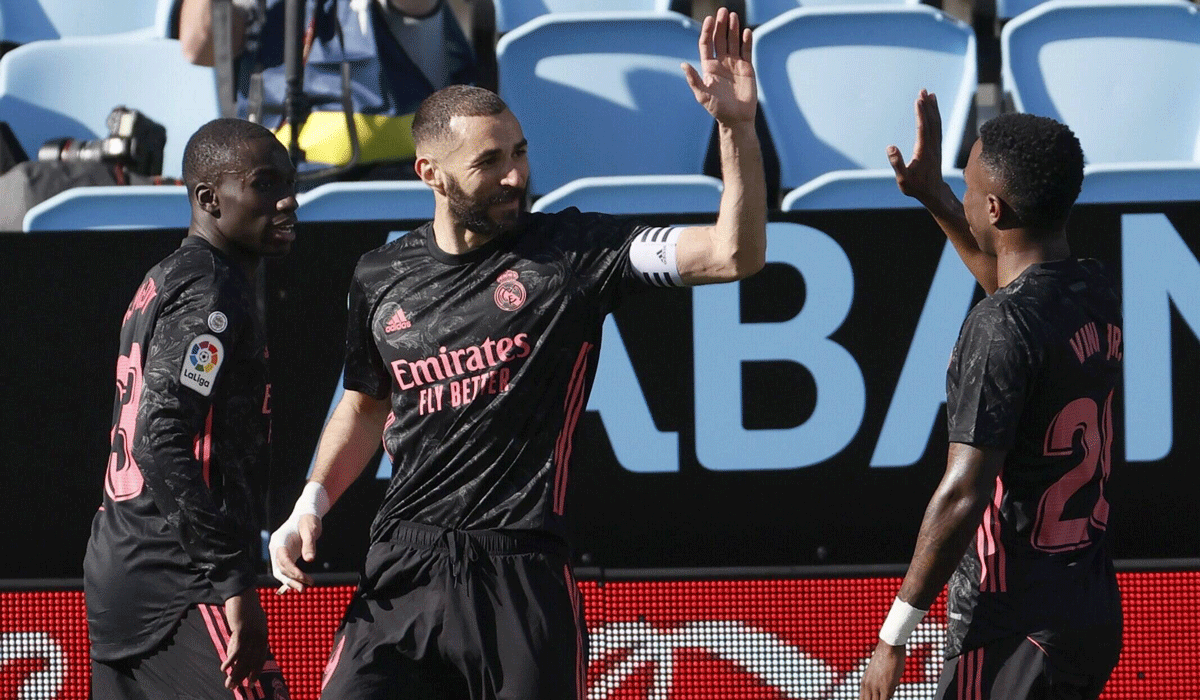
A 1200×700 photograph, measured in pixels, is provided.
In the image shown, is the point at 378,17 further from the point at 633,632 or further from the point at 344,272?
the point at 633,632

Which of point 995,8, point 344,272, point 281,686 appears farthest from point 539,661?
point 995,8

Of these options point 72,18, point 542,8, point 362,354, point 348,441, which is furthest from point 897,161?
point 72,18

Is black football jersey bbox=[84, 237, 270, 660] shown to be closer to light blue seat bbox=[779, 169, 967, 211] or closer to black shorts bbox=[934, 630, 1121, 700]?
black shorts bbox=[934, 630, 1121, 700]

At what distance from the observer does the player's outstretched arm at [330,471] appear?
126 inches

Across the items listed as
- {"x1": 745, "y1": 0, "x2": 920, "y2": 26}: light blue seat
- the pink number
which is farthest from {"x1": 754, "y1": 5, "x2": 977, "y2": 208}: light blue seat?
the pink number

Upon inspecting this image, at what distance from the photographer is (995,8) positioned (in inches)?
271

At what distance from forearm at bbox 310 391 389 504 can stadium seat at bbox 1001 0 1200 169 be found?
142 inches

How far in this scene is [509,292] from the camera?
3.18 m

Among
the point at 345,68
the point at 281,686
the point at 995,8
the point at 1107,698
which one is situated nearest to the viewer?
the point at 281,686

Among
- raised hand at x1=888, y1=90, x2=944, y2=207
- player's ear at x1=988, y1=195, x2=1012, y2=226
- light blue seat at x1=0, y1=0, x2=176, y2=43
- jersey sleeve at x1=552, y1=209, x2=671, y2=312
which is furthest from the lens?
light blue seat at x1=0, y1=0, x2=176, y2=43

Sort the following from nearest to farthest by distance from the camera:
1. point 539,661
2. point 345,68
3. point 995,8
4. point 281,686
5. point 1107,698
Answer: point 539,661 < point 281,686 < point 1107,698 < point 345,68 < point 995,8

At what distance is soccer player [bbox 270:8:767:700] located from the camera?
300 centimetres

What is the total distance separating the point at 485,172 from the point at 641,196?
4.95 feet

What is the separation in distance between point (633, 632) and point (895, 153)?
1671mm
